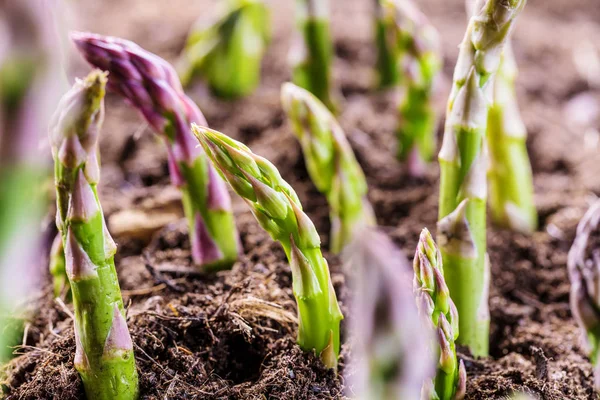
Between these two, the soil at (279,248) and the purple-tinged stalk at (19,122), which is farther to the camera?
the purple-tinged stalk at (19,122)

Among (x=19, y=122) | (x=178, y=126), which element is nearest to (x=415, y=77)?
(x=178, y=126)

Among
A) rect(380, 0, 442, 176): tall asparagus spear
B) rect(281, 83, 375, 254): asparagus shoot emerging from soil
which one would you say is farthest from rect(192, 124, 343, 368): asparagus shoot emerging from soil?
rect(380, 0, 442, 176): tall asparagus spear

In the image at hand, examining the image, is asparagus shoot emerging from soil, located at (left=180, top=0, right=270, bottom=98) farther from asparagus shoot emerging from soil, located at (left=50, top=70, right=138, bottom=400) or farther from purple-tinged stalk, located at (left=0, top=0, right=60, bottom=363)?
asparagus shoot emerging from soil, located at (left=50, top=70, right=138, bottom=400)

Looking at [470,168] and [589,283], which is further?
[589,283]

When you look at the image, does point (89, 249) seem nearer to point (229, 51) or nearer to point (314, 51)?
point (314, 51)

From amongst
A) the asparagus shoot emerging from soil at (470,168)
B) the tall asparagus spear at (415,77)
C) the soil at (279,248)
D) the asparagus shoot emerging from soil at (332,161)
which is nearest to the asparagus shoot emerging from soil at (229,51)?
the soil at (279,248)

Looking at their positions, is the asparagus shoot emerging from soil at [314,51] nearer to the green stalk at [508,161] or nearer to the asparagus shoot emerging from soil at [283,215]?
the green stalk at [508,161]
